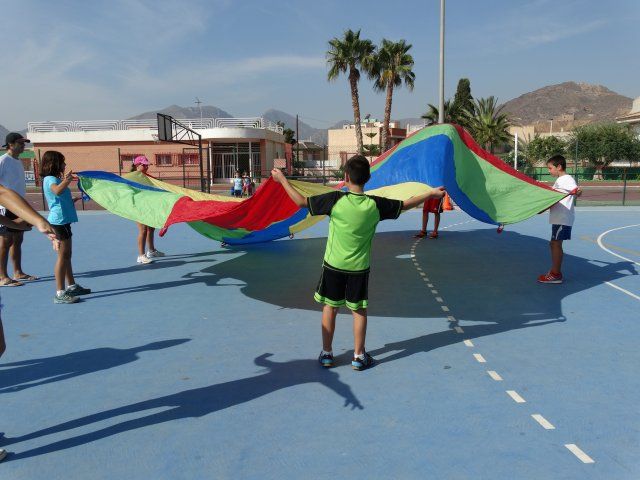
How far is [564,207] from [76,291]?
6.41 m

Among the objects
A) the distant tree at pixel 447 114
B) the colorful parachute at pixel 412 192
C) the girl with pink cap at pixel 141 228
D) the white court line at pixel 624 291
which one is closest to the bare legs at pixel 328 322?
the colorful parachute at pixel 412 192

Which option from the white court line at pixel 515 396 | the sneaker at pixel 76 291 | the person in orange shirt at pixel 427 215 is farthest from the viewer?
the person in orange shirt at pixel 427 215

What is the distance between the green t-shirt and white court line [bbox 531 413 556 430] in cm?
156

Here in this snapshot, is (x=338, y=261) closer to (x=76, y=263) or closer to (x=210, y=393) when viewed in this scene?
(x=210, y=393)

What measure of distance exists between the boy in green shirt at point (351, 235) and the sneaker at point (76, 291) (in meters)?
3.67

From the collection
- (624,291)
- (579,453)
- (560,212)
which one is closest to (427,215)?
(560,212)

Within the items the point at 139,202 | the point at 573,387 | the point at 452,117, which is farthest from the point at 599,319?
the point at 452,117

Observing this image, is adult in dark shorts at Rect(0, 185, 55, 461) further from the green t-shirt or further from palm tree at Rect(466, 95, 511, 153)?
palm tree at Rect(466, 95, 511, 153)

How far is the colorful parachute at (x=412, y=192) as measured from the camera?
593 cm

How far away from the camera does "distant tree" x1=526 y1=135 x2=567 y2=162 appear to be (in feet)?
183

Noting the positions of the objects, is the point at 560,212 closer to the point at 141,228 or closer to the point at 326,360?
the point at 326,360

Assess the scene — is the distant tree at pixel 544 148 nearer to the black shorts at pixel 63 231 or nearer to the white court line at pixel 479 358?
the white court line at pixel 479 358

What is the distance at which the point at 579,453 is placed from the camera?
2.91 metres

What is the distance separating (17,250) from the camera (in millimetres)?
7238
